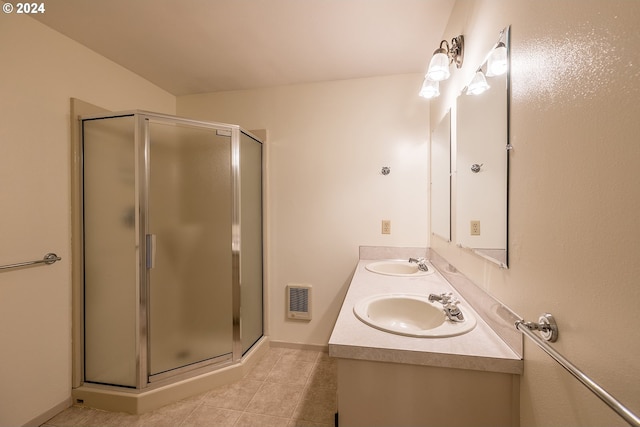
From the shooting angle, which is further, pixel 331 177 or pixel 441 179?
pixel 331 177

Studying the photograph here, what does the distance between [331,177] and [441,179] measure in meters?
0.89

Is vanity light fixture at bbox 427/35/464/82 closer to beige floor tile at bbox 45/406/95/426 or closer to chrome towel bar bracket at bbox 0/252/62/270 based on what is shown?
chrome towel bar bracket at bbox 0/252/62/270

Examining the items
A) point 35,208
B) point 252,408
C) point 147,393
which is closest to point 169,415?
point 147,393

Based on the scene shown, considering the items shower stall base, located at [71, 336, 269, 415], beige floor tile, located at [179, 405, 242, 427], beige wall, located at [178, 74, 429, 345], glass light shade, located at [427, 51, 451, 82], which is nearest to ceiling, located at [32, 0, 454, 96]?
beige wall, located at [178, 74, 429, 345]

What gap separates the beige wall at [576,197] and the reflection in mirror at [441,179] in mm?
743

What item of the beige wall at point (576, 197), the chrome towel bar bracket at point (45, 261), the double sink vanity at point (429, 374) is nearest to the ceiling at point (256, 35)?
the beige wall at point (576, 197)

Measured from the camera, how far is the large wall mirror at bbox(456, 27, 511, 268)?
0.91 m

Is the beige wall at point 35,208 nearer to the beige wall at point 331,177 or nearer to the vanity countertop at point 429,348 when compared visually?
the beige wall at point 331,177

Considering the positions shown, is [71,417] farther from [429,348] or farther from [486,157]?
[486,157]

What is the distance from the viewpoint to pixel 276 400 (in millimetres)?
1683

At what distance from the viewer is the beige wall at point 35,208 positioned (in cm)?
136

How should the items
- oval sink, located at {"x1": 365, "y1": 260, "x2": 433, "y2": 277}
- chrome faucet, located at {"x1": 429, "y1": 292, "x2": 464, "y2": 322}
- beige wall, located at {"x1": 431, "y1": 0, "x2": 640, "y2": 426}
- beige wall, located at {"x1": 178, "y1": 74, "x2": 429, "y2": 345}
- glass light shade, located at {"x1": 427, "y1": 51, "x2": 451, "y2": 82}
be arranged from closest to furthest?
beige wall, located at {"x1": 431, "y1": 0, "x2": 640, "y2": 426} → chrome faucet, located at {"x1": 429, "y1": 292, "x2": 464, "y2": 322} → glass light shade, located at {"x1": 427, "y1": 51, "x2": 451, "y2": 82} → oval sink, located at {"x1": 365, "y1": 260, "x2": 433, "y2": 277} → beige wall, located at {"x1": 178, "y1": 74, "x2": 429, "y2": 345}

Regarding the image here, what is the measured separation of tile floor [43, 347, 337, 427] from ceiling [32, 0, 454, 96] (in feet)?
7.77

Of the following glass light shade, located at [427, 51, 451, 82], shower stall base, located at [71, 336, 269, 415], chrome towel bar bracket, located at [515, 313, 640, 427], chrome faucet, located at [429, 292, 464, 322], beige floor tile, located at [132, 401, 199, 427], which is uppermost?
glass light shade, located at [427, 51, 451, 82]
